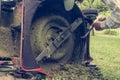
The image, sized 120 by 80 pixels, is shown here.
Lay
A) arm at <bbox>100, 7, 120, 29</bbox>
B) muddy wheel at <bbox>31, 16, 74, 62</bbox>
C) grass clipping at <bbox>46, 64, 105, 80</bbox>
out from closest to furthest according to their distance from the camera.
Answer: arm at <bbox>100, 7, 120, 29</bbox> → muddy wheel at <bbox>31, 16, 74, 62</bbox> → grass clipping at <bbox>46, 64, 105, 80</bbox>

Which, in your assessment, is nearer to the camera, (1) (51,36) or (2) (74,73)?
(1) (51,36)

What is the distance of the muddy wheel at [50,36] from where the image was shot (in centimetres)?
631

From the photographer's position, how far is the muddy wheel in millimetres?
6309

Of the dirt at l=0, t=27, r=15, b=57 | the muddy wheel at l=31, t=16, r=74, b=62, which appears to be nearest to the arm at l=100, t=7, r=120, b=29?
the muddy wheel at l=31, t=16, r=74, b=62

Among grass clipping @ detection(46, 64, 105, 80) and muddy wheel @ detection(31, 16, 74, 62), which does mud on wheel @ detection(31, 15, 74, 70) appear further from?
grass clipping @ detection(46, 64, 105, 80)

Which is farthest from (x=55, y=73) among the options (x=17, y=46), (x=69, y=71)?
(x=17, y=46)

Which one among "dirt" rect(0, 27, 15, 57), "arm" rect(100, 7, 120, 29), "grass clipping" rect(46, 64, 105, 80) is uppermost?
"arm" rect(100, 7, 120, 29)

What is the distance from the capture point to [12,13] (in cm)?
659

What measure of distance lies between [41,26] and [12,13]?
56 cm

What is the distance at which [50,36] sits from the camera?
6.44 m

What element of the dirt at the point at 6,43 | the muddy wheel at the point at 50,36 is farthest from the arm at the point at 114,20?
the dirt at the point at 6,43

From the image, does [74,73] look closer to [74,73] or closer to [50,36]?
[74,73]

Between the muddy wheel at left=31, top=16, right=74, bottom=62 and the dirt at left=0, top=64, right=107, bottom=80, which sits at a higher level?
the muddy wheel at left=31, top=16, right=74, bottom=62

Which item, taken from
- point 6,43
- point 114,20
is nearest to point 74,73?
point 6,43
